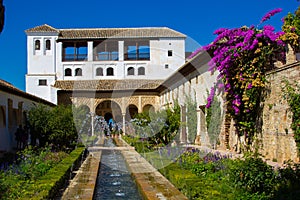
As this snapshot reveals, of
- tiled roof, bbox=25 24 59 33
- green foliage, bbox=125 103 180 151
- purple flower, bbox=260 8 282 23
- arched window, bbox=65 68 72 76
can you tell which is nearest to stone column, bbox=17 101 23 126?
green foliage, bbox=125 103 180 151

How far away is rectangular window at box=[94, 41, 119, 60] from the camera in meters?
36.3

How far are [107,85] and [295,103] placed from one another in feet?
85.4

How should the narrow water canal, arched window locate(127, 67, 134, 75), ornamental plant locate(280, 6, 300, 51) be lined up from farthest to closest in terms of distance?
1. arched window locate(127, 67, 134, 75)
2. ornamental plant locate(280, 6, 300, 51)
3. the narrow water canal

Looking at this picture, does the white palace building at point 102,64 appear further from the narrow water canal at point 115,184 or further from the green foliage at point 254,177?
the green foliage at point 254,177

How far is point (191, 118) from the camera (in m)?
20.5

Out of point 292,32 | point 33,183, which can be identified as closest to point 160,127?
point 292,32

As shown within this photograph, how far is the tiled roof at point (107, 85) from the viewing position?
34.4m

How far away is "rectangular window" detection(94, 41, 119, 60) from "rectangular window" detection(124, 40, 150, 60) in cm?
91

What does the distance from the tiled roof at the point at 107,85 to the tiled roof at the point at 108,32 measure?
12.5 feet

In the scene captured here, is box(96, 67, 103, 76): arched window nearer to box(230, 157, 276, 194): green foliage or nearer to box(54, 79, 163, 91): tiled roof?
box(54, 79, 163, 91): tiled roof

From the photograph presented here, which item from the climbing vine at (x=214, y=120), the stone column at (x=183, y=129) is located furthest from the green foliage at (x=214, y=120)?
the stone column at (x=183, y=129)

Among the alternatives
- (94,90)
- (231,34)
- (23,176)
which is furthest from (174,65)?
(23,176)

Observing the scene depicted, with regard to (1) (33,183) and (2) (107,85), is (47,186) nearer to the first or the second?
(1) (33,183)

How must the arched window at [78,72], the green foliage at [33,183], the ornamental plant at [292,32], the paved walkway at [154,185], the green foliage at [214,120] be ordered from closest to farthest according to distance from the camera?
the green foliage at [33,183], the paved walkway at [154,185], the ornamental plant at [292,32], the green foliage at [214,120], the arched window at [78,72]
